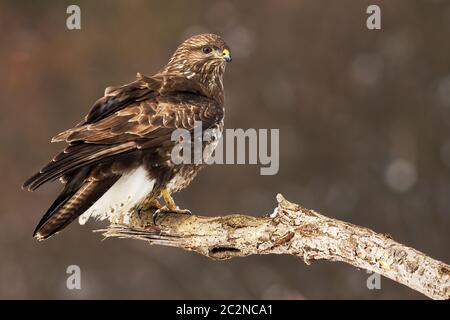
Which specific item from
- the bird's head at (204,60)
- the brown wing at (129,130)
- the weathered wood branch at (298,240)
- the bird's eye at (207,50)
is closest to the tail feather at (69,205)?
the brown wing at (129,130)

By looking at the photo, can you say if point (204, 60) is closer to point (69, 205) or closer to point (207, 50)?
point (207, 50)

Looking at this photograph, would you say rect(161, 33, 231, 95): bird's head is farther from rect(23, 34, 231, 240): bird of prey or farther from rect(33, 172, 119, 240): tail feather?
rect(33, 172, 119, 240): tail feather

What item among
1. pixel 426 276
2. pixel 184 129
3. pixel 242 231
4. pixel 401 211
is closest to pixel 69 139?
pixel 184 129

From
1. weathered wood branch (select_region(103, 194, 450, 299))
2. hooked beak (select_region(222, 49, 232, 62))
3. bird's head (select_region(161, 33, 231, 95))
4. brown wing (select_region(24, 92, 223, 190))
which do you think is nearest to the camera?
weathered wood branch (select_region(103, 194, 450, 299))

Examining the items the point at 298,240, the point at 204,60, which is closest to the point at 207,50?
the point at 204,60

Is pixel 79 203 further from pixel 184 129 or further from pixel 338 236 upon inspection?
pixel 338 236

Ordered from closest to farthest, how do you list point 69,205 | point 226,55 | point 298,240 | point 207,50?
point 298,240 → point 69,205 → point 226,55 → point 207,50

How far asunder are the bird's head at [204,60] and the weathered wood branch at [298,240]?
131 cm

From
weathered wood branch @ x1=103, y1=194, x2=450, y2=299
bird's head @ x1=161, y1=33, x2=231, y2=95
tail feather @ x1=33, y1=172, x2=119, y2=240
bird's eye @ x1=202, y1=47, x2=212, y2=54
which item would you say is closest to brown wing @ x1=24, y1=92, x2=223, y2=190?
tail feather @ x1=33, y1=172, x2=119, y2=240

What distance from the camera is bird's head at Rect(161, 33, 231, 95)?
732 cm

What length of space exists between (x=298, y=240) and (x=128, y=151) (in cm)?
A: 141

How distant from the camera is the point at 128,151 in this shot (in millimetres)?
6129

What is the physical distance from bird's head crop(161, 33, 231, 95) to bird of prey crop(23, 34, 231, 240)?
6 cm

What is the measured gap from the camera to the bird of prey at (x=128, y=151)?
19.4 feet
